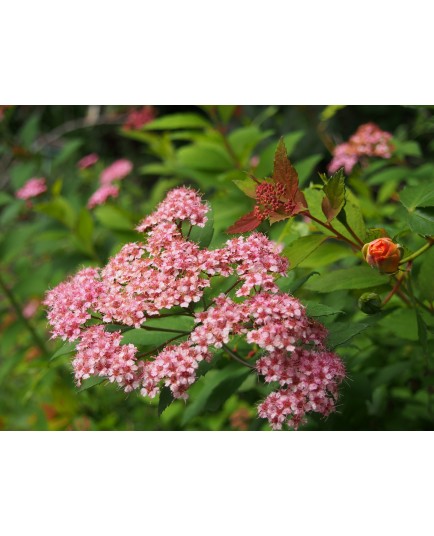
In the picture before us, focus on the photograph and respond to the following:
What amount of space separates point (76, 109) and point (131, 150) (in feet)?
1.36

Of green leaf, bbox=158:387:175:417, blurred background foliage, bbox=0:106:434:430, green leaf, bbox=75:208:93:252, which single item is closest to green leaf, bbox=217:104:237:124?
blurred background foliage, bbox=0:106:434:430

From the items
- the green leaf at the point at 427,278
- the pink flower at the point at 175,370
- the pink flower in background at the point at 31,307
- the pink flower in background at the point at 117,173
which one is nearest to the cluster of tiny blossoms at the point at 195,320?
the pink flower at the point at 175,370

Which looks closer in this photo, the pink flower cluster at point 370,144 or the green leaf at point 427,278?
the green leaf at point 427,278

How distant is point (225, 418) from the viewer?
1.48 meters

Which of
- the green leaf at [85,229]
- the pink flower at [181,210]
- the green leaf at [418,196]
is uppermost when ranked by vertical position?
the pink flower at [181,210]

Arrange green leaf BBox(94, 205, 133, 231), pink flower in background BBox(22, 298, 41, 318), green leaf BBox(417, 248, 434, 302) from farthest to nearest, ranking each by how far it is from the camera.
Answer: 1. pink flower in background BBox(22, 298, 41, 318)
2. green leaf BBox(94, 205, 133, 231)
3. green leaf BBox(417, 248, 434, 302)

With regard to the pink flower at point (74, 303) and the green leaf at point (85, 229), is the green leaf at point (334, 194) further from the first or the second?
the green leaf at point (85, 229)

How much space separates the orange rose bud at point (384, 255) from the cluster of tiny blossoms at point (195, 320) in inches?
3.8

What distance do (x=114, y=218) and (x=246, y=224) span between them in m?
1.02

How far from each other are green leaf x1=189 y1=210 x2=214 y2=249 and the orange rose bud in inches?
7.6

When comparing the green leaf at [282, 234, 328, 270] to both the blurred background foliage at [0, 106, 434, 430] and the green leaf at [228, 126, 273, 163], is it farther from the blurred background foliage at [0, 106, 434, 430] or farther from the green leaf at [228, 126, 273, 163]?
the green leaf at [228, 126, 273, 163]

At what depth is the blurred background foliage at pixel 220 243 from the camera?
0.91 meters

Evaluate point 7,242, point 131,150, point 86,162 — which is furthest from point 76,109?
point 7,242

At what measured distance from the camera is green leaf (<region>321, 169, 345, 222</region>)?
0.69 meters
